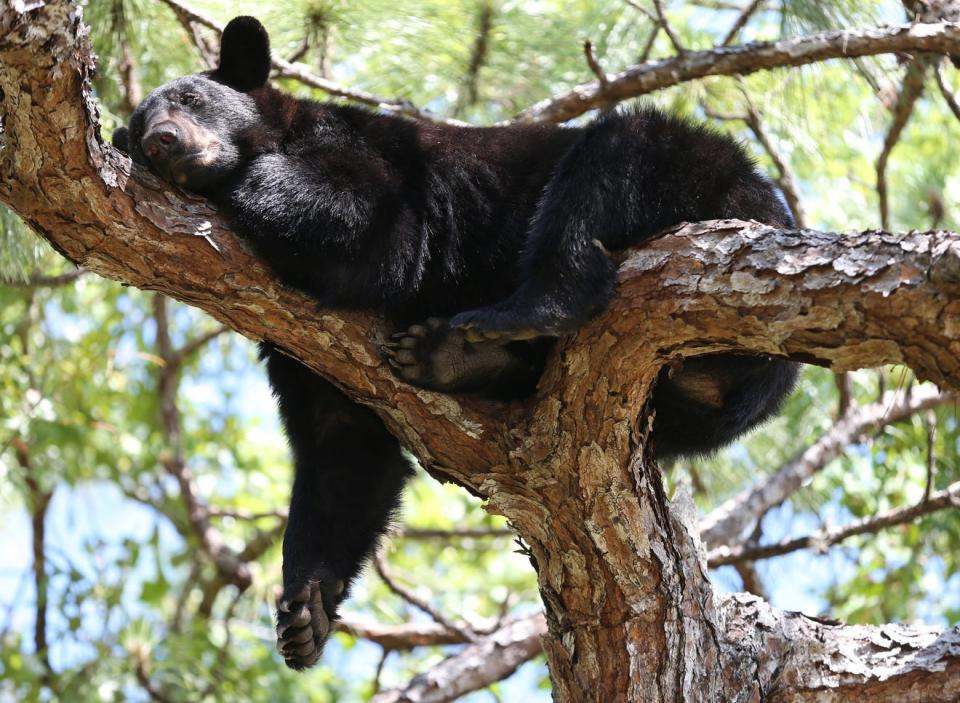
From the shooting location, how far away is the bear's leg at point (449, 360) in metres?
3.99

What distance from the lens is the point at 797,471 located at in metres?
6.96

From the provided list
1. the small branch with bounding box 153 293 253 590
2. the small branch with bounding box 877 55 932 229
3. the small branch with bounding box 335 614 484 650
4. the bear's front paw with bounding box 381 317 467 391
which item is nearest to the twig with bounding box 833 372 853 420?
the small branch with bounding box 877 55 932 229

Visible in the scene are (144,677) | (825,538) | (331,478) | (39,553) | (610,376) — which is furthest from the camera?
(39,553)

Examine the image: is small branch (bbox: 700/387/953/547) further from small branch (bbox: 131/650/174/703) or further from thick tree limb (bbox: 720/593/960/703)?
small branch (bbox: 131/650/174/703)

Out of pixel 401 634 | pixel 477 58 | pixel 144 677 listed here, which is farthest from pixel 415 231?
pixel 144 677

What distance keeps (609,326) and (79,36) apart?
1.93m

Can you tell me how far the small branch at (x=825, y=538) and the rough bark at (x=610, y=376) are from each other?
2.15 m

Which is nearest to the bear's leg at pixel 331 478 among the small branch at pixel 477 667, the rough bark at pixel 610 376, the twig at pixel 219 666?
the rough bark at pixel 610 376

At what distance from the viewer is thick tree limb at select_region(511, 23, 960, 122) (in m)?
4.97

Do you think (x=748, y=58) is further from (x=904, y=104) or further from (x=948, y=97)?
(x=904, y=104)

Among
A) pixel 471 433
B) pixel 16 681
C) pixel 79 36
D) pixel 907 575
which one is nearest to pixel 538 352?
pixel 471 433

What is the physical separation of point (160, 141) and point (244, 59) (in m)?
0.89

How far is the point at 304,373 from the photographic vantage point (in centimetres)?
493

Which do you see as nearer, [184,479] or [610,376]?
[610,376]
